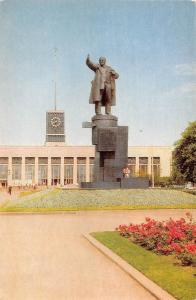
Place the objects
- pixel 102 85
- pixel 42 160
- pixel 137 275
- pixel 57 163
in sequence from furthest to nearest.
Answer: pixel 57 163 < pixel 42 160 < pixel 102 85 < pixel 137 275

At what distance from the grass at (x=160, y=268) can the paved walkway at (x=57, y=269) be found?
397mm

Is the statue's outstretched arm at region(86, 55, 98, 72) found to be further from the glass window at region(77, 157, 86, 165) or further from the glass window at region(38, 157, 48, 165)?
the glass window at region(77, 157, 86, 165)

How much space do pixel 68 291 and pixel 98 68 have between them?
76.4ft

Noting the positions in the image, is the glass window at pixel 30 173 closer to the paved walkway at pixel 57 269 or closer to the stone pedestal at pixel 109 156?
the stone pedestal at pixel 109 156

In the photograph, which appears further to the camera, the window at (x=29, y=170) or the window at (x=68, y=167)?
the window at (x=68, y=167)

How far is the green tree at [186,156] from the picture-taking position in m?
44.5

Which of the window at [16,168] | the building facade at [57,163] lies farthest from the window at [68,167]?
the window at [16,168]

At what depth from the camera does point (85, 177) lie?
346ft

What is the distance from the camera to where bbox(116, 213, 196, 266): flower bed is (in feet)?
31.3

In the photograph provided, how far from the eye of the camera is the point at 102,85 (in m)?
29.6

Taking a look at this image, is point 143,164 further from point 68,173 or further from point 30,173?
point 30,173

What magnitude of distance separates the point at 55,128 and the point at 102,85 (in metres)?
101

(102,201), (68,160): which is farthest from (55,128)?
(102,201)

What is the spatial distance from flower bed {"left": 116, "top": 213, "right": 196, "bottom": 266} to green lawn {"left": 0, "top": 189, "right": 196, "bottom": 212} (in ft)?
35.7
